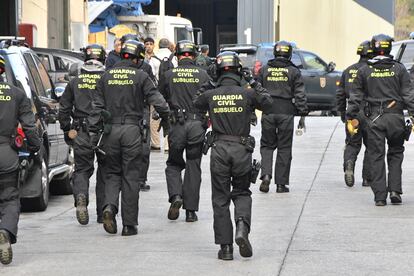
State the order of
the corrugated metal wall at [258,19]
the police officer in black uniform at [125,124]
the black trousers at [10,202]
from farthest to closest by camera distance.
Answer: the corrugated metal wall at [258,19] → the police officer in black uniform at [125,124] → the black trousers at [10,202]

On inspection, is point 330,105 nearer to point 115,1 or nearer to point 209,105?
point 115,1

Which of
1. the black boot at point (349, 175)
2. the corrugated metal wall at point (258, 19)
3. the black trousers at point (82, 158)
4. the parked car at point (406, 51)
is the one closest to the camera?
the black trousers at point (82, 158)

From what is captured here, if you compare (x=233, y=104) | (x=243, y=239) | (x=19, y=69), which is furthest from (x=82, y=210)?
(x=243, y=239)

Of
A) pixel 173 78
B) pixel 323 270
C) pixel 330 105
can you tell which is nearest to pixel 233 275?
pixel 323 270

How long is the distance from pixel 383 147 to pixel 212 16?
53.0 m

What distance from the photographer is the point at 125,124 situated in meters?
11.0

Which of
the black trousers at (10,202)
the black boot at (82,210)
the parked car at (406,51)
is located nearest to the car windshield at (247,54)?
the parked car at (406,51)

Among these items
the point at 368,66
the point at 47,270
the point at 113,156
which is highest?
the point at 368,66

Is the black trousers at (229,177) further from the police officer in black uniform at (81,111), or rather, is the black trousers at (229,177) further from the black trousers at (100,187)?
the police officer in black uniform at (81,111)

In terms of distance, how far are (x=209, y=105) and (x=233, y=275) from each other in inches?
62.9

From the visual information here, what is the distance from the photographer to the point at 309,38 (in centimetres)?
5144

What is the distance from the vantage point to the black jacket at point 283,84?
567 inches

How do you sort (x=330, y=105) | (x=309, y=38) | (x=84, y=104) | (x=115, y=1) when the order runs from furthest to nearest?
(x=309, y=38), (x=115, y=1), (x=330, y=105), (x=84, y=104)

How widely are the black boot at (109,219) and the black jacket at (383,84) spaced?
131 inches
